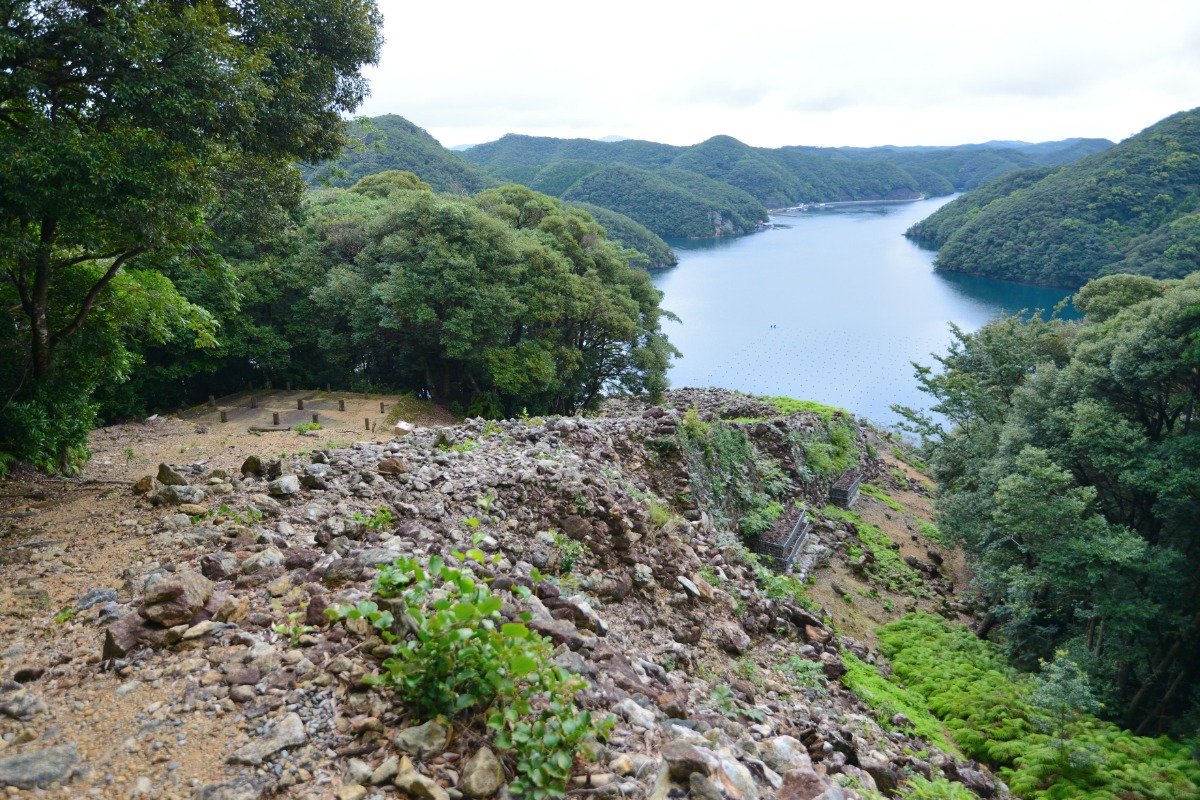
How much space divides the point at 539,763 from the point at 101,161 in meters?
6.53

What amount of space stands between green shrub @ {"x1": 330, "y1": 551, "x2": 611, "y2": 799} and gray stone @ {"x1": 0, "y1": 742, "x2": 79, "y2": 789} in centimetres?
141

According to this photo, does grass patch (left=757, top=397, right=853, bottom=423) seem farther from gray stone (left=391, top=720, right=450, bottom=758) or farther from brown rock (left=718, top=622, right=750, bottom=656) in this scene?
gray stone (left=391, top=720, right=450, bottom=758)

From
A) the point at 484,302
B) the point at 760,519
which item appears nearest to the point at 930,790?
the point at 760,519

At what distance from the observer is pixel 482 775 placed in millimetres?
3328

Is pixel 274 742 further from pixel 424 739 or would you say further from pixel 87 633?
pixel 87 633

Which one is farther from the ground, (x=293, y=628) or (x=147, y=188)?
(x=147, y=188)

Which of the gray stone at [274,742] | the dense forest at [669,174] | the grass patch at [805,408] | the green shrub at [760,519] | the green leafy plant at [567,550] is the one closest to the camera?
the gray stone at [274,742]

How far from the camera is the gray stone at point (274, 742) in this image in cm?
337

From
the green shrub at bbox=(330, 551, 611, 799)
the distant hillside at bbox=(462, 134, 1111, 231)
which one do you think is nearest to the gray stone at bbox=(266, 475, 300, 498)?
the green shrub at bbox=(330, 551, 611, 799)

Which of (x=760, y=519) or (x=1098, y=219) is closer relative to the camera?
(x=760, y=519)

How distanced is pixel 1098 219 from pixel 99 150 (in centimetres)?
9031

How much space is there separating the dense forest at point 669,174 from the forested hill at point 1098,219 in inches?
1582

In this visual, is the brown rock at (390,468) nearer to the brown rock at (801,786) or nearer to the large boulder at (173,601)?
the large boulder at (173,601)

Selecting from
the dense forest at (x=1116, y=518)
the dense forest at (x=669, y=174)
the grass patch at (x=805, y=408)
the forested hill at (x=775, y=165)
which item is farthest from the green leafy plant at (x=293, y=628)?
the forested hill at (x=775, y=165)
